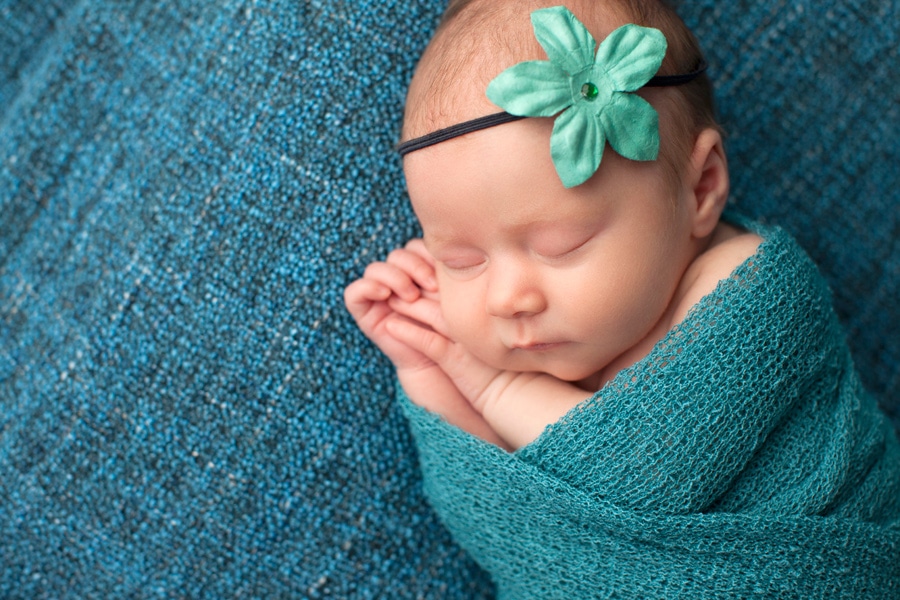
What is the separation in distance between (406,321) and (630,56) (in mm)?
524

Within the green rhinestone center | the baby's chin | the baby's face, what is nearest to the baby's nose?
the baby's face

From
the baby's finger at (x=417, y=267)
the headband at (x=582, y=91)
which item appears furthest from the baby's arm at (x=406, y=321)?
the headband at (x=582, y=91)

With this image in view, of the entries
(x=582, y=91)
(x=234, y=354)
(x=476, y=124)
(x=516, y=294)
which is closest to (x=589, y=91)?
(x=582, y=91)

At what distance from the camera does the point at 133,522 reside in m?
1.24

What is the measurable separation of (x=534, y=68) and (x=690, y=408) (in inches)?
18.6

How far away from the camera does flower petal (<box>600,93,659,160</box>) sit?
36.0 inches

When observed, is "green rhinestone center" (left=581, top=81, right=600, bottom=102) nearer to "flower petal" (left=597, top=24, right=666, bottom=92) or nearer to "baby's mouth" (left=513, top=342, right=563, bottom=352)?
"flower petal" (left=597, top=24, right=666, bottom=92)

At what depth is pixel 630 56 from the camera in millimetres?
918

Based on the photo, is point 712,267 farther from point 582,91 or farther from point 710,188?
point 582,91

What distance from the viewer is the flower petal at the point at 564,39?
2.95ft

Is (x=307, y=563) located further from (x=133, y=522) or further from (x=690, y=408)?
(x=690, y=408)

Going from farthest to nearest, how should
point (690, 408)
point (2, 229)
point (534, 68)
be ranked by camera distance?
1. point (2, 229)
2. point (690, 408)
3. point (534, 68)

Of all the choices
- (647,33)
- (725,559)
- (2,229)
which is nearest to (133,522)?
(2,229)

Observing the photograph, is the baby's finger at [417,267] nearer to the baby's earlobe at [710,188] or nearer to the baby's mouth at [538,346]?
the baby's mouth at [538,346]
